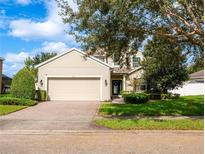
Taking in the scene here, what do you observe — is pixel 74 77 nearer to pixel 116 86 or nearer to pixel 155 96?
pixel 116 86

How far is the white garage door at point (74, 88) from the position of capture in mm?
31922

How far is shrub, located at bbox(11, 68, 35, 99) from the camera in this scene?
27766 millimetres

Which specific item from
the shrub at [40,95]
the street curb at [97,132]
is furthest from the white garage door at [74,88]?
the street curb at [97,132]

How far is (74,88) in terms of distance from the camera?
3209 centimetres

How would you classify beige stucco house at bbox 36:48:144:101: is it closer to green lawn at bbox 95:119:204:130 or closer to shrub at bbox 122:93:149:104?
shrub at bbox 122:93:149:104

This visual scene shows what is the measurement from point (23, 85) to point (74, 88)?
5668 millimetres

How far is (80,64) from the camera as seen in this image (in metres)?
32.1

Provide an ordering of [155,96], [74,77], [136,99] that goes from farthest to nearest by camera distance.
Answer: [155,96]
[74,77]
[136,99]

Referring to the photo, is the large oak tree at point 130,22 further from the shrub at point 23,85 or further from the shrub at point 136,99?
the shrub at point 23,85

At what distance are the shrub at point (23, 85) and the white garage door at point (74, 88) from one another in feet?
11.6

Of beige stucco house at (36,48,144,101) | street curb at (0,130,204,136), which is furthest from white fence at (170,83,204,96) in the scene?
street curb at (0,130,204,136)

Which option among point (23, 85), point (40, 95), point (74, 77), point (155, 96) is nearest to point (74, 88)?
point (74, 77)

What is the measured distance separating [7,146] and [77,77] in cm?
2247

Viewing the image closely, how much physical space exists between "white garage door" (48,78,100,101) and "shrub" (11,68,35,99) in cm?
355
